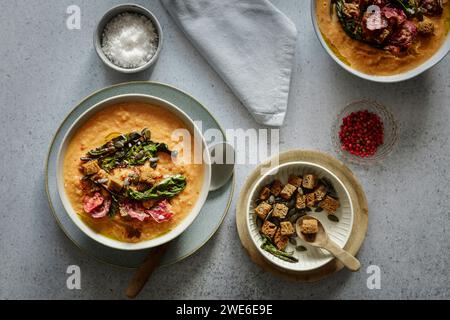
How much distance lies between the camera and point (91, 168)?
100.0 inches

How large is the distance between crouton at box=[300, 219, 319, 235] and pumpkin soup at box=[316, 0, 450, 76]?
87 cm

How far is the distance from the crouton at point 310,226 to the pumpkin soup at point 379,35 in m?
0.87

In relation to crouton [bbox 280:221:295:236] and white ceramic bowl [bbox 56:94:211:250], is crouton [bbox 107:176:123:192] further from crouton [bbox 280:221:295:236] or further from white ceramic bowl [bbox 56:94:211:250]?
crouton [bbox 280:221:295:236]

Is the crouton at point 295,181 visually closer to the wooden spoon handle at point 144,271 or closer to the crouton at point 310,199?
the crouton at point 310,199

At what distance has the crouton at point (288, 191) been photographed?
2.90 meters

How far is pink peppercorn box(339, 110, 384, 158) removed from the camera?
3021mm

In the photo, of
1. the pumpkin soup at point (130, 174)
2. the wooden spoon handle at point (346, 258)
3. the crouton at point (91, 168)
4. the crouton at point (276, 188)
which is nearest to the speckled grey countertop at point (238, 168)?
the crouton at point (276, 188)

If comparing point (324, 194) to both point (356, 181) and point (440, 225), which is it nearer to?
point (356, 181)

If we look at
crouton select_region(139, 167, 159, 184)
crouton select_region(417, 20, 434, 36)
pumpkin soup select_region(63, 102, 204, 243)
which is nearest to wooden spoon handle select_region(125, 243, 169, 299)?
pumpkin soup select_region(63, 102, 204, 243)

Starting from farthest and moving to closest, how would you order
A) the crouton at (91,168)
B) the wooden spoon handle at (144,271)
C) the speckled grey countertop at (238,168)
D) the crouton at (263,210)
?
1. the speckled grey countertop at (238,168)
2. the crouton at (263,210)
3. the wooden spoon handle at (144,271)
4. the crouton at (91,168)

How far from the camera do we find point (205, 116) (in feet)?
9.30

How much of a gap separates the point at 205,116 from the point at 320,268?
1.07 m

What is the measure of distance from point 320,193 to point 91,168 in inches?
49.0
